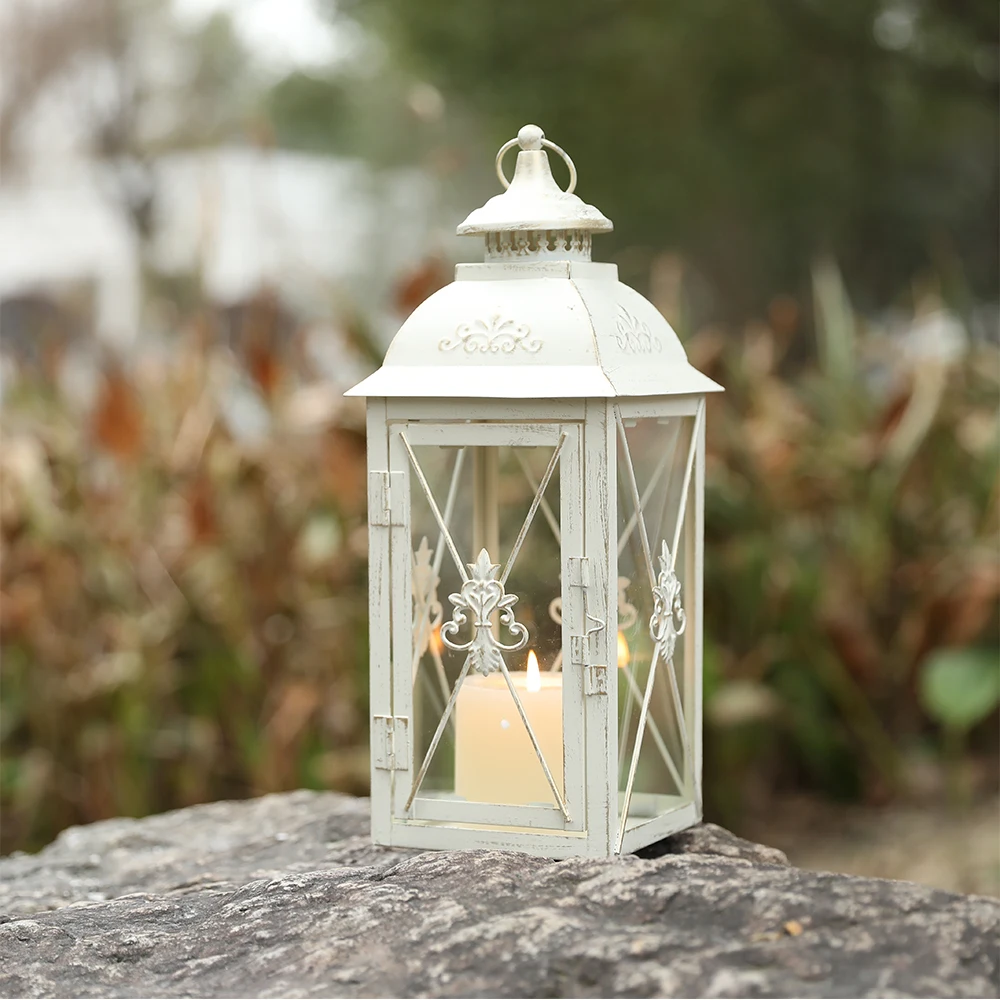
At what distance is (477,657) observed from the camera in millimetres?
1286

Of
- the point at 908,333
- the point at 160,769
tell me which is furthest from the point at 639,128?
the point at 160,769

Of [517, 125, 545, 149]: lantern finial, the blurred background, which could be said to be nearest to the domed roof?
[517, 125, 545, 149]: lantern finial

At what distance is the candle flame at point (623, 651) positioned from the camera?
1.31 meters

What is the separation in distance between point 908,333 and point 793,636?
97cm

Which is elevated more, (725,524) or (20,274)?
(20,274)

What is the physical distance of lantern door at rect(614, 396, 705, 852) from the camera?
4.24 ft

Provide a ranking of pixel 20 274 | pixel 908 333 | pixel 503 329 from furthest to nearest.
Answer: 1. pixel 20 274
2. pixel 908 333
3. pixel 503 329

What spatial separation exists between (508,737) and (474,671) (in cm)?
11

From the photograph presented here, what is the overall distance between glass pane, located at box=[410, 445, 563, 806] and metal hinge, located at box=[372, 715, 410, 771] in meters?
0.01

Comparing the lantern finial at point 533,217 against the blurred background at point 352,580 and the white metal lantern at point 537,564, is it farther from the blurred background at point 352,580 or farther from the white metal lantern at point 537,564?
the blurred background at point 352,580

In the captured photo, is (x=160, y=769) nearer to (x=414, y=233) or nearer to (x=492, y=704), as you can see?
(x=492, y=704)

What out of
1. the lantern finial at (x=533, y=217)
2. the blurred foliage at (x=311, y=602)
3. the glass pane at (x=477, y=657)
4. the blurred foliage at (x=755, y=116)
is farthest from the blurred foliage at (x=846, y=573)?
the blurred foliage at (x=755, y=116)

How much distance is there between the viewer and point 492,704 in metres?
1.31

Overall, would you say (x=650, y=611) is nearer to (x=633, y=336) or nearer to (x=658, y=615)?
(x=658, y=615)
